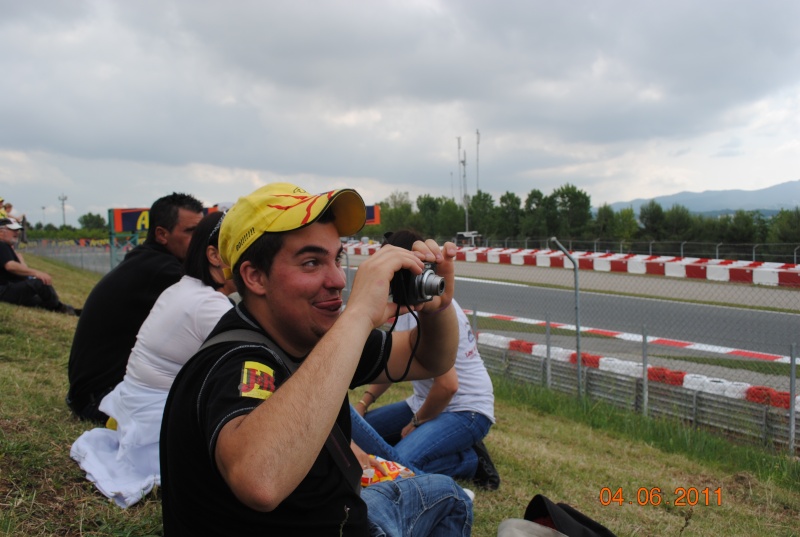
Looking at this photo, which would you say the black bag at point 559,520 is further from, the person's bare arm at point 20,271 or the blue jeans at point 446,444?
the person's bare arm at point 20,271

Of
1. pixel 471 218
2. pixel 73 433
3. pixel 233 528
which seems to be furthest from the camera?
pixel 471 218

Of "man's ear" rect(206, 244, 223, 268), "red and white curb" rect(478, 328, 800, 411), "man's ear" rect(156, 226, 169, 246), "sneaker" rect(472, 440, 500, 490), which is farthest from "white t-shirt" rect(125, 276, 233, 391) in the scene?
"red and white curb" rect(478, 328, 800, 411)

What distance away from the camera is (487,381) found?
428cm

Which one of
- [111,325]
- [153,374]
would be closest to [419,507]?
[153,374]

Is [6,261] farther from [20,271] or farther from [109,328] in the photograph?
[109,328]

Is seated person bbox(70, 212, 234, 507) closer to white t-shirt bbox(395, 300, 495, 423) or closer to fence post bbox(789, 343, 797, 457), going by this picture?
white t-shirt bbox(395, 300, 495, 423)

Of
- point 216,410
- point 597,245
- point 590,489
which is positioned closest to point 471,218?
point 597,245

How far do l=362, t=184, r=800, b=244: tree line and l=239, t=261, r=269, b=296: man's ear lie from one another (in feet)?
61.3

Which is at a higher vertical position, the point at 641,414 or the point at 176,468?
the point at 176,468

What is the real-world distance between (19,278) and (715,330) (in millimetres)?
11916

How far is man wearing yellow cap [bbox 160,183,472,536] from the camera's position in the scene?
135 cm

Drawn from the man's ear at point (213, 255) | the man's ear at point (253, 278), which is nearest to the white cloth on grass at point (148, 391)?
the man's ear at point (213, 255)

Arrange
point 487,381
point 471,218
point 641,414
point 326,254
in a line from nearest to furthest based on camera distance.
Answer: point 326,254
point 487,381
point 641,414
point 471,218

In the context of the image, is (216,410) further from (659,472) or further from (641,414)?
(641,414)
